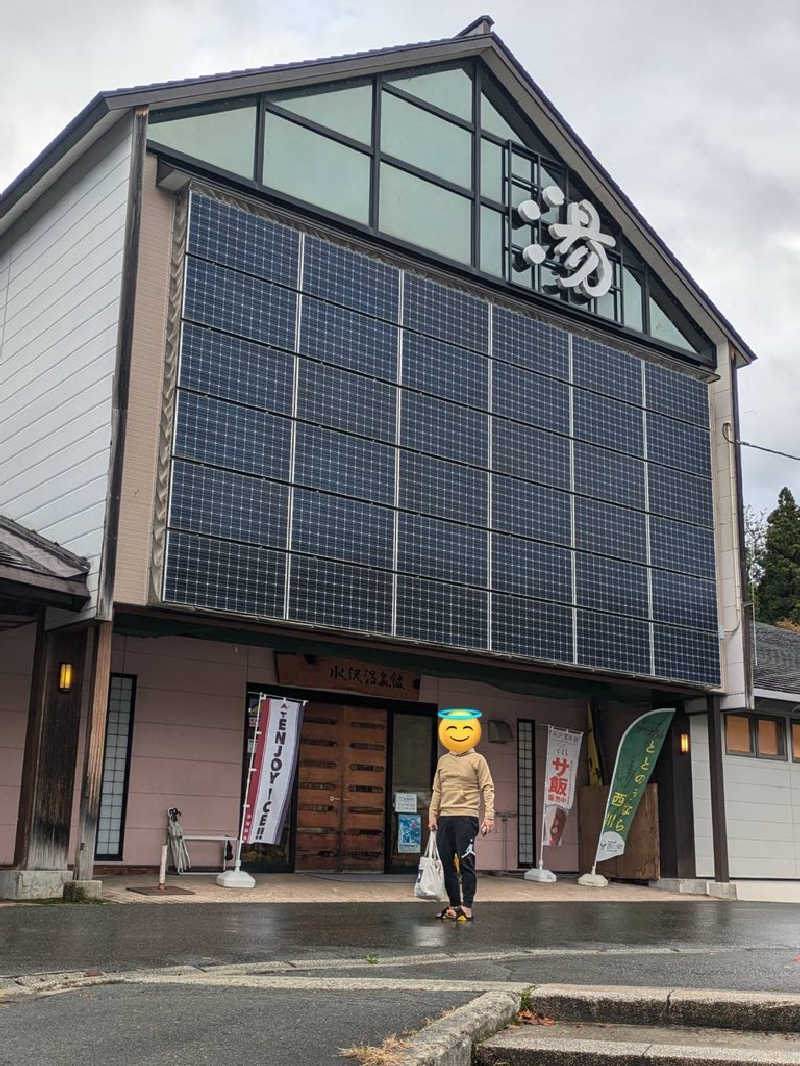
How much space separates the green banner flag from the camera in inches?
682

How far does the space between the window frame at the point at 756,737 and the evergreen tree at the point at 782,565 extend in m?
21.6

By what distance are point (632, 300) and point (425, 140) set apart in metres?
4.24

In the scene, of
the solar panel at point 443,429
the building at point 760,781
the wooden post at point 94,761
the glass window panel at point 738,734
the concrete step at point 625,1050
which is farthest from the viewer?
the glass window panel at point 738,734

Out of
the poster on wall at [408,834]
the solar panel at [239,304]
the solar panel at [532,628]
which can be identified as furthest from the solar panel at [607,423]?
the poster on wall at [408,834]

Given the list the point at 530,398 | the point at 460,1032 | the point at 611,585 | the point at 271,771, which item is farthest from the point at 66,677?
Answer: the point at 460,1032

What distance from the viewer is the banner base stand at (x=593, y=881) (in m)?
16.8

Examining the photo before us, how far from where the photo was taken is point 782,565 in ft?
135

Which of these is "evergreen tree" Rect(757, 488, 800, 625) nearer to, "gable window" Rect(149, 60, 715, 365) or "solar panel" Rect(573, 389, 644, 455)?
"gable window" Rect(149, 60, 715, 365)

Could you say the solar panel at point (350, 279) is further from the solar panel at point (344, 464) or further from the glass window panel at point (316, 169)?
the solar panel at point (344, 464)

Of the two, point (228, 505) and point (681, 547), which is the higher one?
point (681, 547)

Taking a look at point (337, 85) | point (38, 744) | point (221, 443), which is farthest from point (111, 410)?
point (337, 85)

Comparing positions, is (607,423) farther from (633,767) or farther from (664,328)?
(633,767)

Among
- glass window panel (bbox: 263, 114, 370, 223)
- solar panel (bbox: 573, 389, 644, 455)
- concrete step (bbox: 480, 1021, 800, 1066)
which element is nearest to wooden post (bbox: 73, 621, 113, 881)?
glass window panel (bbox: 263, 114, 370, 223)

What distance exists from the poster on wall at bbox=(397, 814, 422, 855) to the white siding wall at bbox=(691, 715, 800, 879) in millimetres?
4115
